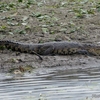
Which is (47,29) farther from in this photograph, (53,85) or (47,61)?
(53,85)

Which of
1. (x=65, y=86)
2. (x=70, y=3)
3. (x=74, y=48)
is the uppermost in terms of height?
(x=65, y=86)

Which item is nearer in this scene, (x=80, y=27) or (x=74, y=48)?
(x=74, y=48)

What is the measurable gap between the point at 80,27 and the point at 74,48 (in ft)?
6.59

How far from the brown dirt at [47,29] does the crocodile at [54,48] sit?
187 mm

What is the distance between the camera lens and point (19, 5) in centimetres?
1767

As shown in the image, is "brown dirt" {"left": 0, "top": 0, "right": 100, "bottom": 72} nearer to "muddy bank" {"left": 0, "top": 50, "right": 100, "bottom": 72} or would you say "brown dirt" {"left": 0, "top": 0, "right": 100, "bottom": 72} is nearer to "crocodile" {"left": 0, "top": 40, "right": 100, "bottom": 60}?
"muddy bank" {"left": 0, "top": 50, "right": 100, "bottom": 72}

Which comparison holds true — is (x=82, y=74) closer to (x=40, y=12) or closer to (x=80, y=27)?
(x=80, y=27)

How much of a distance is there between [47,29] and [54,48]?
1.90m

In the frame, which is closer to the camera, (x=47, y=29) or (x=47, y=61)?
(x=47, y=61)

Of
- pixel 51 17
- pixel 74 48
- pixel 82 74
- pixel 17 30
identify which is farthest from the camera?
pixel 51 17

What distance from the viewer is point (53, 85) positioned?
10.1m

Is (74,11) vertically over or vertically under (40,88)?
under

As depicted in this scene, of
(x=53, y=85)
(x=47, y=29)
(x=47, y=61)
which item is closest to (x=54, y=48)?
(x=47, y=61)

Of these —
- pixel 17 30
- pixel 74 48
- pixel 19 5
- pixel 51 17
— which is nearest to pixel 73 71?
pixel 74 48
